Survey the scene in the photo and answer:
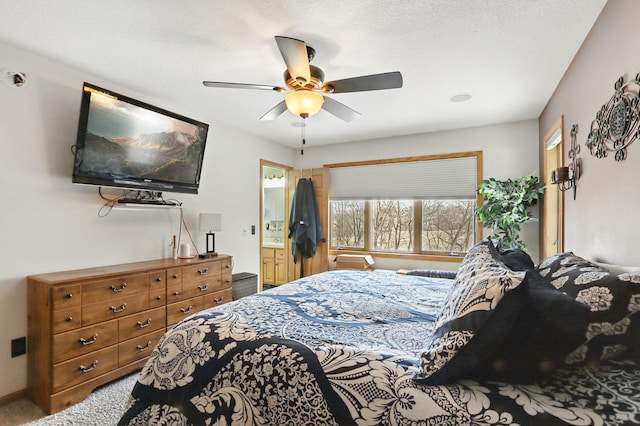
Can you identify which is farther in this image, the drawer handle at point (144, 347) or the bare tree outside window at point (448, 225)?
the bare tree outside window at point (448, 225)

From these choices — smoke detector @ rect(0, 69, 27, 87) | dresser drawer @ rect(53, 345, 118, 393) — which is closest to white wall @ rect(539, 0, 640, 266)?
dresser drawer @ rect(53, 345, 118, 393)

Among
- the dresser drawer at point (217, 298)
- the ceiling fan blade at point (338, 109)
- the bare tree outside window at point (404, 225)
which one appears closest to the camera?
the ceiling fan blade at point (338, 109)

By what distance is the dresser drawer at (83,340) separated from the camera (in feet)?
6.72

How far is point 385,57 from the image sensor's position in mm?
2305

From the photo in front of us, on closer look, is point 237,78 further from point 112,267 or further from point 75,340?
point 75,340

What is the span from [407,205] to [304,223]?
62.6 inches

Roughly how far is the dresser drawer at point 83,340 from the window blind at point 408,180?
11.3 ft

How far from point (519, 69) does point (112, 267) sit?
3.76m

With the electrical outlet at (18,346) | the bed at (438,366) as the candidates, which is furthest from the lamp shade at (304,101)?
the electrical outlet at (18,346)

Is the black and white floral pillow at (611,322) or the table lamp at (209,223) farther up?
the table lamp at (209,223)

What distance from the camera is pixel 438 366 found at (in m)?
0.91

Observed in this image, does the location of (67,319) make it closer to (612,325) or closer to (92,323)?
(92,323)

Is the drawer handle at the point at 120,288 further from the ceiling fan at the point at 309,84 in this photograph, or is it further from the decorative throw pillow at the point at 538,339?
the decorative throw pillow at the point at 538,339

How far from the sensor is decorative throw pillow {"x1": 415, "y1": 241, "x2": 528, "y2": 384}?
0.86 metres
